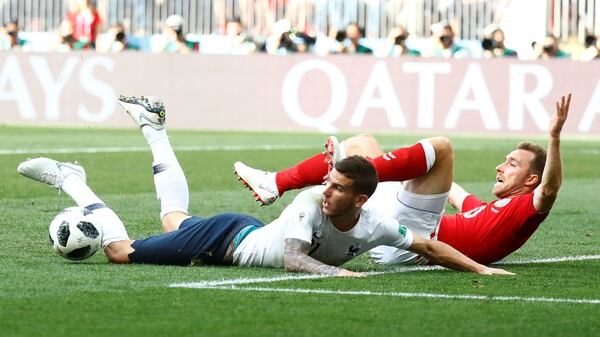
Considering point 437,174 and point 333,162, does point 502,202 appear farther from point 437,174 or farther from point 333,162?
point 333,162

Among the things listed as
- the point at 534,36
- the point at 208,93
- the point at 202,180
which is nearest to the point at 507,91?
the point at 534,36

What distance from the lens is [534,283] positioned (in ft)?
27.6

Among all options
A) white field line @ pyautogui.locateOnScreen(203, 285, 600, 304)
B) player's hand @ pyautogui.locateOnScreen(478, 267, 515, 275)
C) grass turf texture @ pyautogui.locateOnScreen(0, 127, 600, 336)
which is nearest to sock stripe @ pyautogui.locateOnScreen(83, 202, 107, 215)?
grass turf texture @ pyautogui.locateOnScreen(0, 127, 600, 336)

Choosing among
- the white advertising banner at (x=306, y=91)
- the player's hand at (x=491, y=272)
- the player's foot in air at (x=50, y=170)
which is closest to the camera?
the player's hand at (x=491, y=272)

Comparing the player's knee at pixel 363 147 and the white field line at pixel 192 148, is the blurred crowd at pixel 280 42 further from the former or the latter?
the player's knee at pixel 363 147

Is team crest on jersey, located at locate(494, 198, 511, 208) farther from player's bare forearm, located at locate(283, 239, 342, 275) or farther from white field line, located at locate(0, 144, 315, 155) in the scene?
white field line, located at locate(0, 144, 315, 155)

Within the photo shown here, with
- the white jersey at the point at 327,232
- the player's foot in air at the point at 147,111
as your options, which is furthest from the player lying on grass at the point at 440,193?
the player's foot in air at the point at 147,111

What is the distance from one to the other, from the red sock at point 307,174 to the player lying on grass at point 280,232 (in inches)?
24.0

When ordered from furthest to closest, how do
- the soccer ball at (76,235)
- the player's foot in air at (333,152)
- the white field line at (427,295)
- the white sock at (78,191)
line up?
the white sock at (78,191), the player's foot in air at (333,152), the soccer ball at (76,235), the white field line at (427,295)

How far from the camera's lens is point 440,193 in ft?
29.8

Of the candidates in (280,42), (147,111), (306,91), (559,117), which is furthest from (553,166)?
(280,42)

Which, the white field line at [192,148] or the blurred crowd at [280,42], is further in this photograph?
the blurred crowd at [280,42]

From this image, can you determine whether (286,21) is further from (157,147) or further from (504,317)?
(504,317)

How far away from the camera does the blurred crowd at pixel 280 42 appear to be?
87.8ft
